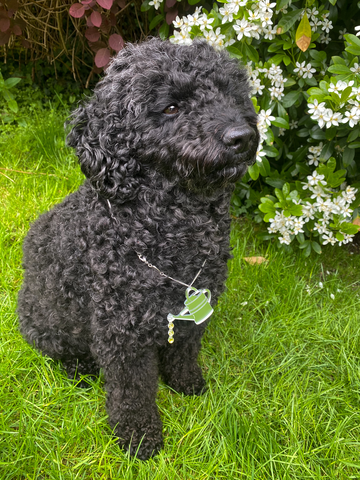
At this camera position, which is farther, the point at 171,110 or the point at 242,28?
the point at 242,28

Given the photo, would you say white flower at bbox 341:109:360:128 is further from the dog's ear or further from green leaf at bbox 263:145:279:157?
the dog's ear

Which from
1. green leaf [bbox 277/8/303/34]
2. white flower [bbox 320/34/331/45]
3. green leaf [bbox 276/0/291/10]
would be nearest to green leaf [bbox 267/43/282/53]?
green leaf [bbox 277/8/303/34]

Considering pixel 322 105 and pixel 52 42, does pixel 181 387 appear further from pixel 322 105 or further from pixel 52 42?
pixel 52 42

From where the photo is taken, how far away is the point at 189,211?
170 cm

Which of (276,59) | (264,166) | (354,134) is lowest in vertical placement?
(264,166)

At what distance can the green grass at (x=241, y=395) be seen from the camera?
6.55 ft

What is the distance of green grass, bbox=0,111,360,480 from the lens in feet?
6.55

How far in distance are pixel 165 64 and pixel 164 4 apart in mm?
1737

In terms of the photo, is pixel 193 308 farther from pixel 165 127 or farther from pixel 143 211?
pixel 165 127

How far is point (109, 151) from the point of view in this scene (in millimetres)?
1576

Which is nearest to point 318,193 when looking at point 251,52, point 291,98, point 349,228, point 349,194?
point 349,194

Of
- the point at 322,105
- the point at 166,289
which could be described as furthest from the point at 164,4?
the point at 166,289

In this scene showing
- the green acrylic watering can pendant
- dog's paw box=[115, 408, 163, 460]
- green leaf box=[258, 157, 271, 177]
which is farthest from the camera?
green leaf box=[258, 157, 271, 177]

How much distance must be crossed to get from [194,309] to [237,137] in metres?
0.77
